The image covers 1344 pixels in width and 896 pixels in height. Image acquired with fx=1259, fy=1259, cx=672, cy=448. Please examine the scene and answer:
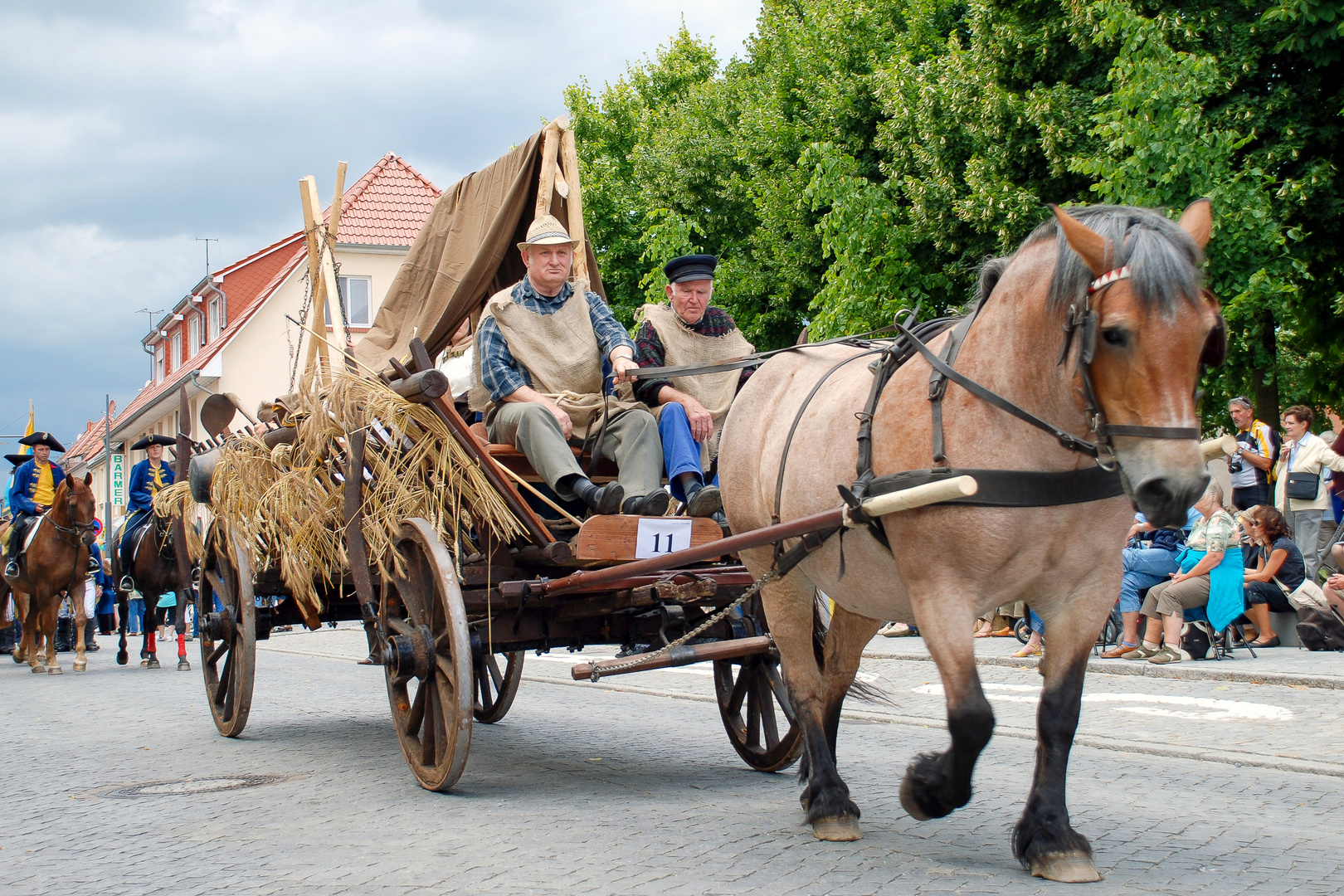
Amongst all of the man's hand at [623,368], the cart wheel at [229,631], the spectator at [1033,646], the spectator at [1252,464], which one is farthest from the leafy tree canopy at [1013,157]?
the cart wheel at [229,631]

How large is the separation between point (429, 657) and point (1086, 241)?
134 inches

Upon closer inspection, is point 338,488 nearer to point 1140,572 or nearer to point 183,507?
point 183,507

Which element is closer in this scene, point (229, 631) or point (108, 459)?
point (229, 631)

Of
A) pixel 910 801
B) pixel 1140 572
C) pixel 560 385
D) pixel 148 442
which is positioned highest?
pixel 148 442

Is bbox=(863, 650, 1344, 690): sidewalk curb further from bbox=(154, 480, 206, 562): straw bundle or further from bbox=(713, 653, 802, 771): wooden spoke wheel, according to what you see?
bbox=(154, 480, 206, 562): straw bundle

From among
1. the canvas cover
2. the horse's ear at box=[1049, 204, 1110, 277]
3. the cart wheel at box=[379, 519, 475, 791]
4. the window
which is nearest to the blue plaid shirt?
the cart wheel at box=[379, 519, 475, 791]

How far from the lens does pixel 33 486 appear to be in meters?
14.4

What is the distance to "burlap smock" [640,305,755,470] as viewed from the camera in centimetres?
623

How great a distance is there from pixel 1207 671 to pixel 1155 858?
5.91m

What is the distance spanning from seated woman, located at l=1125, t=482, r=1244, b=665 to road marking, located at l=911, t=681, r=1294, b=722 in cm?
169

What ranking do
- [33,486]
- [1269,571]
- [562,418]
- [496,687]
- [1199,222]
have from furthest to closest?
[33,486] → [1269,571] → [496,687] → [562,418] → [1199,222]

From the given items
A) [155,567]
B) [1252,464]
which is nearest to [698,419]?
[1252,464]

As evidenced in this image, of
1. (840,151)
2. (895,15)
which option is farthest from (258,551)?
(895,15)

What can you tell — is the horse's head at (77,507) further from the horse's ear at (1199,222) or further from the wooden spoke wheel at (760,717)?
the horse's ear at (1199,222)
